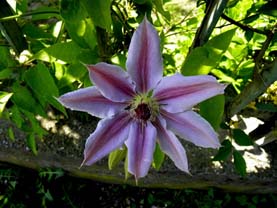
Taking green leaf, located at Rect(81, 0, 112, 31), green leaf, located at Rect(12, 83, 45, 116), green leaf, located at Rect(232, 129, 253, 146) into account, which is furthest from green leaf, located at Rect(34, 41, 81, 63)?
green leaf, located at Rect(232, 129, 253, 146)

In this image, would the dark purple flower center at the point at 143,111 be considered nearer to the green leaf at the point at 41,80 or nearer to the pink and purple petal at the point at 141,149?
the pink and purple petal at the point at 141,149

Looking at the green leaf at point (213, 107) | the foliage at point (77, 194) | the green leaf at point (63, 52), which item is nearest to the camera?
the green leaf at point (213, 107)

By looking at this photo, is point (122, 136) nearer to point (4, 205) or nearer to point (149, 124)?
point (149, 124)

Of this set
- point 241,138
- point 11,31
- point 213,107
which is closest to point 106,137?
point 213,107

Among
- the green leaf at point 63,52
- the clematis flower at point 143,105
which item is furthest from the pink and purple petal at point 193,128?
the green leaf at point 63,52

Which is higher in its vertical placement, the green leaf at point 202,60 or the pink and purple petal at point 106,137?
the green leaf at point 202,60

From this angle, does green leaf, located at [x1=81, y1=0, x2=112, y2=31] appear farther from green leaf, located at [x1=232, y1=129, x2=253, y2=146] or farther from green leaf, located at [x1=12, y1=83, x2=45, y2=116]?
green leaf, located at [x1=232, y1=129, x2=253, y2=146]
